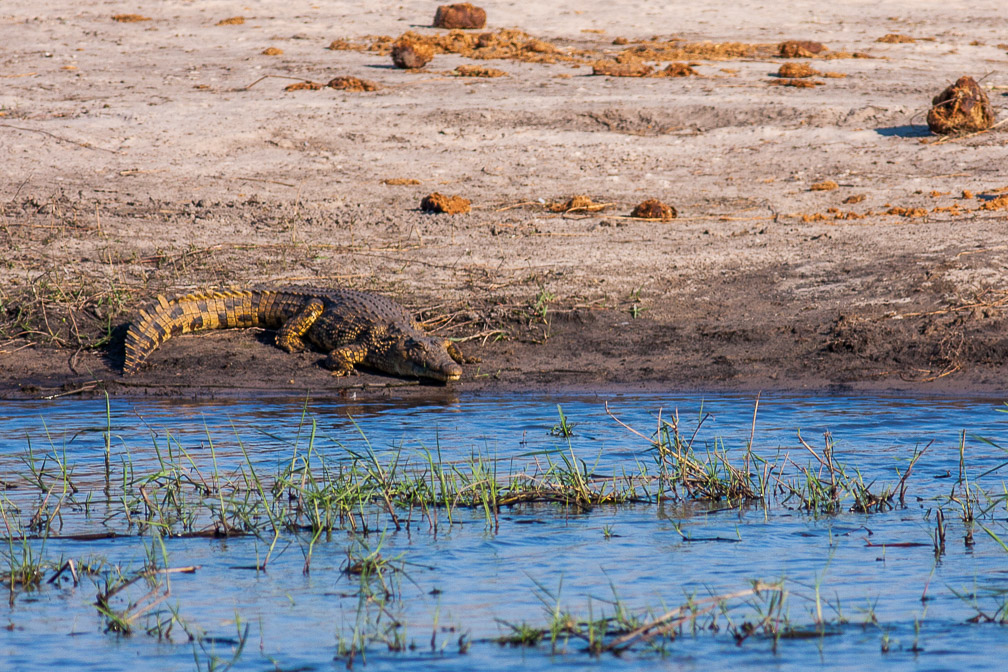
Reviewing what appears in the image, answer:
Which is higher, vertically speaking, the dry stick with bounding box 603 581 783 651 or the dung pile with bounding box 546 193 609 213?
the dung pile with bounding box 546 193 609 213

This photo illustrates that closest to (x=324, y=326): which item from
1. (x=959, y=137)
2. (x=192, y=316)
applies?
(x=192, y=316)

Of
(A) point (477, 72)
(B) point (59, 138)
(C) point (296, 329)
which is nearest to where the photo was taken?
(C) point (296, 329)

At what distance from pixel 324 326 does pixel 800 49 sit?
29.4 ft

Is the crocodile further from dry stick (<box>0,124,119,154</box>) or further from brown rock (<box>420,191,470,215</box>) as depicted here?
dry stick (<box>0,124,119,154</box>)

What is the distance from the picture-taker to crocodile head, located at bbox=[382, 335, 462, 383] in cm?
747

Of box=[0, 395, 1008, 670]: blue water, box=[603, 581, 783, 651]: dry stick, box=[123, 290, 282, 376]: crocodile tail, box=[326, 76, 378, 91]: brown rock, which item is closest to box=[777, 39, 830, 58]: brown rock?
box=[326, 76, 378, 91]: brown rock

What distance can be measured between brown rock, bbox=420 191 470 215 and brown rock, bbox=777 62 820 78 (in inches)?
211

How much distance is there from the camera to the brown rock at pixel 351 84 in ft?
43.8

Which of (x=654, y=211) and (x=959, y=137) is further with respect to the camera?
(x=959, y=137)

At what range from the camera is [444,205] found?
33.3 ft

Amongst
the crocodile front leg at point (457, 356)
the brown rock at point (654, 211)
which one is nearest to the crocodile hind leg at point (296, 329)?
the crocodile front leg at point (457, 356)

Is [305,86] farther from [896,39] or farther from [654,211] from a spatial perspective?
[896,39]

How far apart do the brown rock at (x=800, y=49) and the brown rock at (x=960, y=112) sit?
11.0ft

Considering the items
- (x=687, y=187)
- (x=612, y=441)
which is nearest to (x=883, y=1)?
(x=687, y=187)
